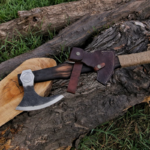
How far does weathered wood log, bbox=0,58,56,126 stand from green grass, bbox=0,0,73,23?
150cm

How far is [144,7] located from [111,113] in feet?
6.08

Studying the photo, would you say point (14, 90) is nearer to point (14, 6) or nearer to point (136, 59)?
point (136, 59)

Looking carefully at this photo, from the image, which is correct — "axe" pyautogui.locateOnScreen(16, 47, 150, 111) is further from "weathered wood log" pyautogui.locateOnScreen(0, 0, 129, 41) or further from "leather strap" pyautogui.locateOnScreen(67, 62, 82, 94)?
"weathered wood log" pyautogui.locateOnScreen(0, 0, 129, 41)

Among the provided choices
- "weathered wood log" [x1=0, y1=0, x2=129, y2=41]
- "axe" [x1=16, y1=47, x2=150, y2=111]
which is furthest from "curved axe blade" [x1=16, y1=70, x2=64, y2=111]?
"weathered wood log" [x1=0, y1=0, x2=129, y2=41]

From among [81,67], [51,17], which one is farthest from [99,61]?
[51,17]

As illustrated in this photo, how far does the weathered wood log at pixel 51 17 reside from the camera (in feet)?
9.14

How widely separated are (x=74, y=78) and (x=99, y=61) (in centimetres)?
37

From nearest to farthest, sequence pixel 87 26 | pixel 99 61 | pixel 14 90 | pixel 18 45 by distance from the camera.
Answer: pixel 14 90 < pixel 99 61 < pixel 87 26 < pixel 18 45

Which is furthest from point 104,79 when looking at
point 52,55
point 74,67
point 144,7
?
point 144,7

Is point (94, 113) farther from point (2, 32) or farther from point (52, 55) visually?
point (2, 32)

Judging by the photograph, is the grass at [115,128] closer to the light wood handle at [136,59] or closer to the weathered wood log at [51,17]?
the weathered wood log at [51,17]

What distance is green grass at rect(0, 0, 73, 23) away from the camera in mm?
3146

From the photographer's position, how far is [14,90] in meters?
1.93

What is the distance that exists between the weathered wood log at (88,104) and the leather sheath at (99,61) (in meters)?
0.21
